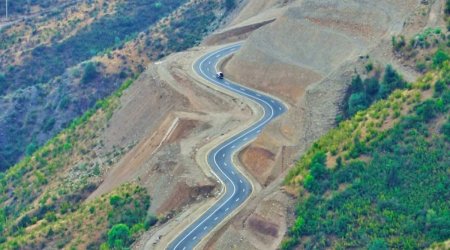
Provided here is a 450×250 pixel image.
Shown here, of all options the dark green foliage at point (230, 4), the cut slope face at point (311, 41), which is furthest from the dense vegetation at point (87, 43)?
the cut slope face at point (311, 41)

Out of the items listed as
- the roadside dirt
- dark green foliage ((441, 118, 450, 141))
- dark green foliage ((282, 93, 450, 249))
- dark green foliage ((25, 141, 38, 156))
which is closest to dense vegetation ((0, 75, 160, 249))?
the roadside dirt

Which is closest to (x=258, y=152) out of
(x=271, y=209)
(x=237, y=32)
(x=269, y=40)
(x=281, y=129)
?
(x=281, y=129)

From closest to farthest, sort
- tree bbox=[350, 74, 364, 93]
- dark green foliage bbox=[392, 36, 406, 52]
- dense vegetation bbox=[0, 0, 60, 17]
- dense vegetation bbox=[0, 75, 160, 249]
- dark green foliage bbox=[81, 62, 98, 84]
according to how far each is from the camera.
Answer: tree bbox=[350, 74, 364, 93]
dense vegetation bbox=[0, 75, 160, 249]
dark green foliage bbox=[392, 36, 406, 52]
dark green foliage bbox=[81, 62, 98, 84]
dense vegetation bbox=[0, 0, 60, 17]

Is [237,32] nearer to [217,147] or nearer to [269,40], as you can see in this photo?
[269,40]

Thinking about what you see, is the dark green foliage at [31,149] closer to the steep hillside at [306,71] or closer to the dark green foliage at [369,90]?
the steep hillside at [306,71]

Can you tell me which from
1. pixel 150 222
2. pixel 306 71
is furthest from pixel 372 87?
pixel 150 222

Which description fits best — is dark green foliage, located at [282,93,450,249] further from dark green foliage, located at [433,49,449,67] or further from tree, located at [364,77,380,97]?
tree, located at [364,77,380,97]

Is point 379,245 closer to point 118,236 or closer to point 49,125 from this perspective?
point 118,236
